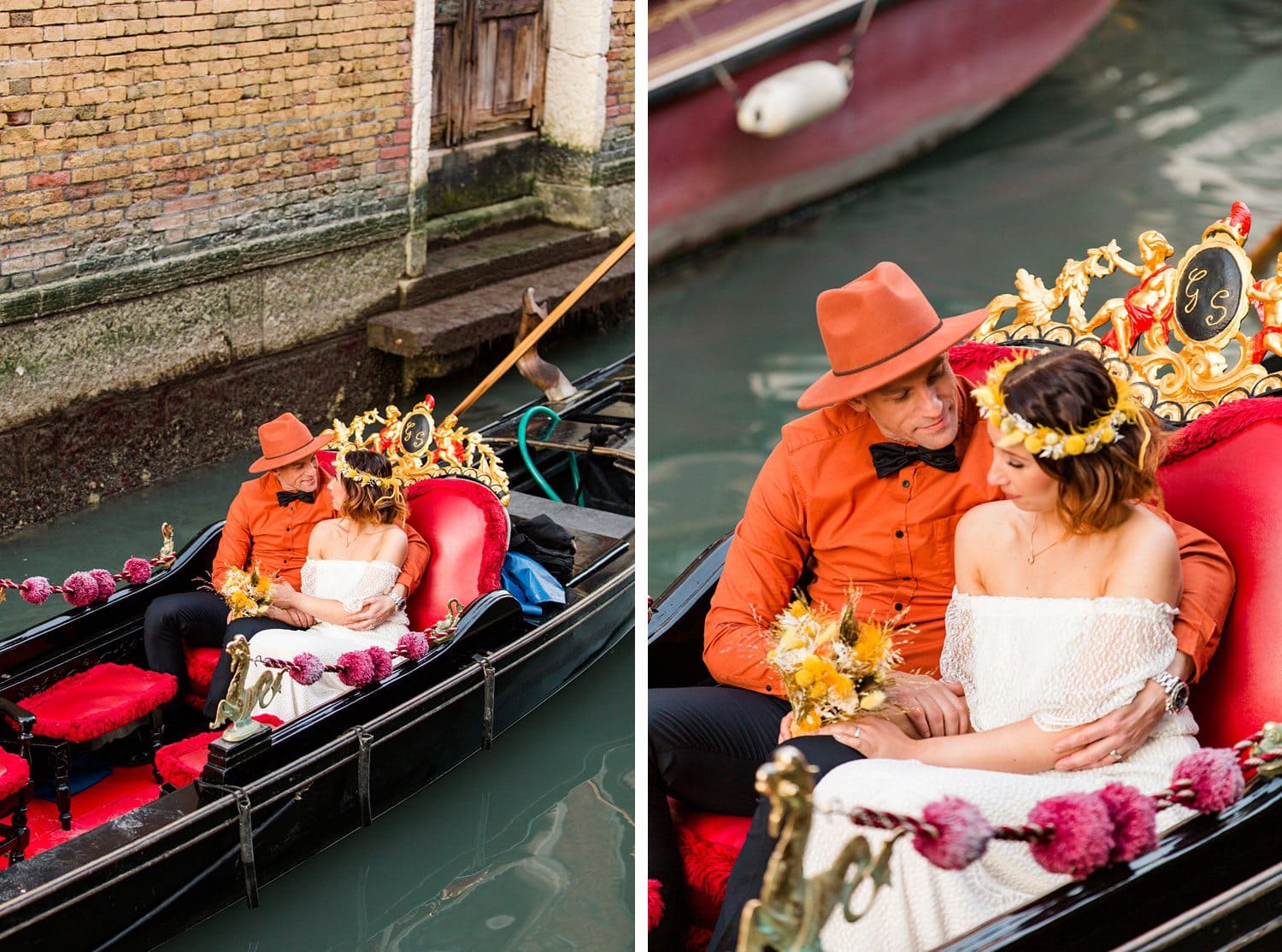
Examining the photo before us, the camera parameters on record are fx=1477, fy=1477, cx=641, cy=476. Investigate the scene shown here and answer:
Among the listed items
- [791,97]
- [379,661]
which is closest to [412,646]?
[379,661]

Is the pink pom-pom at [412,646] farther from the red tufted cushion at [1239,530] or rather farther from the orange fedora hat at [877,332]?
the red tufted cushion at [1239,530]

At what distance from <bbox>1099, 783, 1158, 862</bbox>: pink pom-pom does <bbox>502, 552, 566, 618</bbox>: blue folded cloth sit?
1.91m

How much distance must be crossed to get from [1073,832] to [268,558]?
206cm

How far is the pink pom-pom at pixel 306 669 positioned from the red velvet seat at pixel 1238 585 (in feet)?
3.11

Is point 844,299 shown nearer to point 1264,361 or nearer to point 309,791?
point 1264,361

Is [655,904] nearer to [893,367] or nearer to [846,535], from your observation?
[846,535]

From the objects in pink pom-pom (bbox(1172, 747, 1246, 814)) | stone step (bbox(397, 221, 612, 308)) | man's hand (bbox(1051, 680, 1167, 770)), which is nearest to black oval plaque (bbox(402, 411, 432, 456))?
man's hand (bbox(1051, 680, 1167, 770))

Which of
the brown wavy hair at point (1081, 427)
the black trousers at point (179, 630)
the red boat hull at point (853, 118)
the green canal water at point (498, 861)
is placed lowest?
the green canal water at point (498, 861)

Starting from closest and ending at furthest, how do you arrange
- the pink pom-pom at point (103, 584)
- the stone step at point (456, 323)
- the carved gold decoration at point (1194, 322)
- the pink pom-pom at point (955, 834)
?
the pink pom-pom at point (955, 834), the carved gold decoration at point (1194, 322), the pink pom-pom at point (103, 584), the stone step at point (456, 323)

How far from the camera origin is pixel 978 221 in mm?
5141

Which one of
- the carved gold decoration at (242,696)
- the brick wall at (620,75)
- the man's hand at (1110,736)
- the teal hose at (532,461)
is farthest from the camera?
the brick wall at (620,75)

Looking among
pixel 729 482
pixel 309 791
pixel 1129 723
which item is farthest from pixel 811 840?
pixel 729 482

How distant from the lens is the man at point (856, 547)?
1.80 m

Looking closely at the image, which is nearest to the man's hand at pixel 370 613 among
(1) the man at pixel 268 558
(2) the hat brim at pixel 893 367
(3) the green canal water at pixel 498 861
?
(1) the man at pixel 268 558
